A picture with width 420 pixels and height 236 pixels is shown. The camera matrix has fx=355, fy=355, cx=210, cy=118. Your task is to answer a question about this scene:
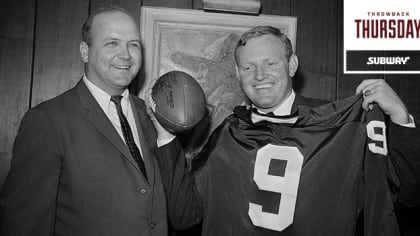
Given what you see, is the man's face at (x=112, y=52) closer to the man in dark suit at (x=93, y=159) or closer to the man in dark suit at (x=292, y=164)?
the man in dark suit at (x=93, y=159)

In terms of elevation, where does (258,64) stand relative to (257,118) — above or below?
above

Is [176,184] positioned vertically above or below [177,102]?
below

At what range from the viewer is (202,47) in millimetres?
1793

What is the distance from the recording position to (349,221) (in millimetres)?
1199

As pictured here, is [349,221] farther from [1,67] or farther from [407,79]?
[1,67]

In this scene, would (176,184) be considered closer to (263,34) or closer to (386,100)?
(263,34)

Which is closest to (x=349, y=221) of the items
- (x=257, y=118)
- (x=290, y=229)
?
(x=290, y=229)

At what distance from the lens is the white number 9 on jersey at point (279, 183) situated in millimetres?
1207

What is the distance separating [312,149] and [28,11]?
4.90 ft

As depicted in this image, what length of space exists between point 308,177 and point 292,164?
0.07m

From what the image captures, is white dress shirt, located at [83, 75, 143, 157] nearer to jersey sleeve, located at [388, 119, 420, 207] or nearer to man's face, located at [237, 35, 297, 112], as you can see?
man's face, located at [237, 35, 297, 112]

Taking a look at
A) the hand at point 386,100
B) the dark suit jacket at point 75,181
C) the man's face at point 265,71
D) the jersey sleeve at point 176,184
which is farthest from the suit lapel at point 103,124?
the hand at point 386,100

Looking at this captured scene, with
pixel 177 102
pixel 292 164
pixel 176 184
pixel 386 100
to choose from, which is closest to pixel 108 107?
pixel 177 102

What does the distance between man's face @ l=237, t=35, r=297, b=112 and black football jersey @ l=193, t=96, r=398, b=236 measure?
0.08 metres
